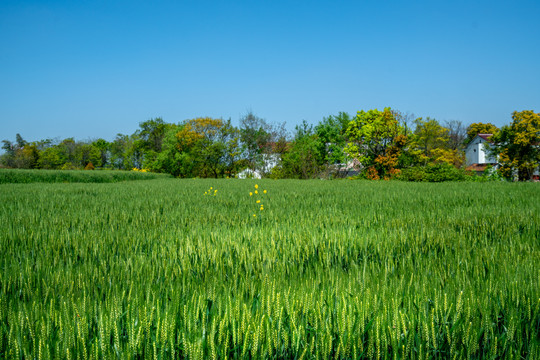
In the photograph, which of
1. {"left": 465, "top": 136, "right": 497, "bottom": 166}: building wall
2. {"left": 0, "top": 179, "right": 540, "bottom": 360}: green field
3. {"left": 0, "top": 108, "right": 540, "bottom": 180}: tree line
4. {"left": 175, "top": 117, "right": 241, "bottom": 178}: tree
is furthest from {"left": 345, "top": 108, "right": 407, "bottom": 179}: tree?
{"left": 465, "top": 136, "right": 497, "bottom": 166}: building wall

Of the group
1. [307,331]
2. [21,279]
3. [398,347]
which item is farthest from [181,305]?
[21,279]

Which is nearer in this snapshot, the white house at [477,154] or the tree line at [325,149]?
the tree line at [325,149]

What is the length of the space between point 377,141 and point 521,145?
1420 cm

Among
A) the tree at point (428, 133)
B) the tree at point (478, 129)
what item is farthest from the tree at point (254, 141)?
the tree at point (478, 129)

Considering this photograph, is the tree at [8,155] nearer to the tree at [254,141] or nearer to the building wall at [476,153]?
the tree at [254,141]

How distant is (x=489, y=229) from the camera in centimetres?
412

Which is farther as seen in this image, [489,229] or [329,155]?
[329,155]

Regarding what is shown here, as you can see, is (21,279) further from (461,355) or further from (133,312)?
(461,355)

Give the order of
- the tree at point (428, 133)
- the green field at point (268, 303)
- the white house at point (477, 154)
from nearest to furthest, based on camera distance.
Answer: the green field at point (268, 303) → the tree at point (428, 133) → the white house at point (477, 154)

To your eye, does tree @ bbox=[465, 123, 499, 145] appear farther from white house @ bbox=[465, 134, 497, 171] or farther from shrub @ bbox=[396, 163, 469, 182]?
shrub @ bbox=[396, 163, 469, 182]

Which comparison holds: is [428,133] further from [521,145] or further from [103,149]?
[103,149]

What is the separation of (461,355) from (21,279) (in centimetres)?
246

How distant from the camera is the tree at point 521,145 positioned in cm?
3120

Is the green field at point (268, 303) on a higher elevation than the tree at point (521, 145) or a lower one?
lower
